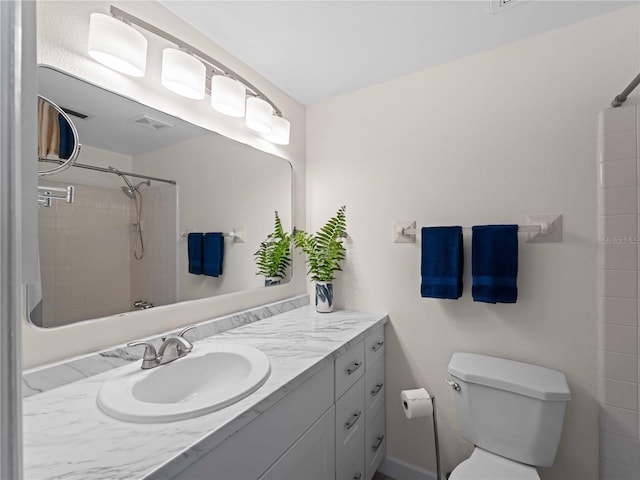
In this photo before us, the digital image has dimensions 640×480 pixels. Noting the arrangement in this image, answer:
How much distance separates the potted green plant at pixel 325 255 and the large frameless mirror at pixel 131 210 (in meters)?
0.38

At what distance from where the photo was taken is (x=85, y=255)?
3.29 feet

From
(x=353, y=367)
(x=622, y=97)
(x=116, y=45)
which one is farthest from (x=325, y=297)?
(x=622, y=97)

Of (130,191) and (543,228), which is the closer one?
(130,191)

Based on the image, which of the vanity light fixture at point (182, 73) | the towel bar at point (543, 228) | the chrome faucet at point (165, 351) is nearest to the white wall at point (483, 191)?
the towel bar at point (543, 228)

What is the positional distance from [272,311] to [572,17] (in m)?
1.93

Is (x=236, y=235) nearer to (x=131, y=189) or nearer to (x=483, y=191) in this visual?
(x=131, y=189)

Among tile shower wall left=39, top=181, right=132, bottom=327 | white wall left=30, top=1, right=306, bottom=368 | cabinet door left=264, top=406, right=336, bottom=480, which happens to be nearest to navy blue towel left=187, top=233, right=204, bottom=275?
white wall left=30, top=1, right=306, bottom=368

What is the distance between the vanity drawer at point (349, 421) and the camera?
121cm

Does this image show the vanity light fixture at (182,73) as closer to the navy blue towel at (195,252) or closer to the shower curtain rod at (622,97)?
the navy blue towel at (195,252)

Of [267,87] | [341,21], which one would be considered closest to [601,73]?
[341,21]

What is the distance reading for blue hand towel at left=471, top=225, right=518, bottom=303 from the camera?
1.33 m

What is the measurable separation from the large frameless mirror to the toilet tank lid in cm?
111

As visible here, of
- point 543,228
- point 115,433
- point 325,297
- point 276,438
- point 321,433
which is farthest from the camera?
A: point 325,297

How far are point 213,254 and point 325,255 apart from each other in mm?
642
